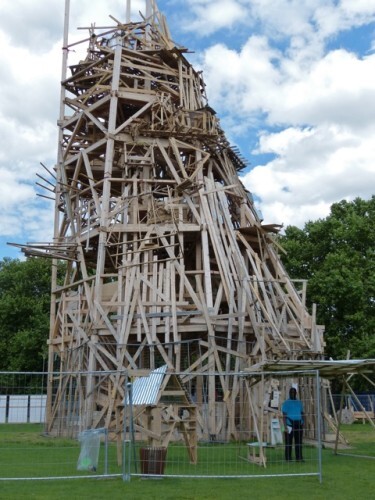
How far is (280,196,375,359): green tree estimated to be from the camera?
41.2 m

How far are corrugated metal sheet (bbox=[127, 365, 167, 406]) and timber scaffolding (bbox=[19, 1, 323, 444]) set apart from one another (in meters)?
8.94

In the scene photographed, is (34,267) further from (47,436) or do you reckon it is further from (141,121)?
(47,436)

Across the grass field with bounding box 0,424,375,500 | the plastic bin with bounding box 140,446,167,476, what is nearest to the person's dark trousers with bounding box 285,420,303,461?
the grass field with bounding box 0,424,375,500

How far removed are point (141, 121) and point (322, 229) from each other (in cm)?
1890

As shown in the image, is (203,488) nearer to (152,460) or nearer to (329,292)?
(152,460)

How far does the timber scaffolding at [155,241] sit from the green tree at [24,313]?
18.3 meters

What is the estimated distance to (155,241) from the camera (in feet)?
93.1

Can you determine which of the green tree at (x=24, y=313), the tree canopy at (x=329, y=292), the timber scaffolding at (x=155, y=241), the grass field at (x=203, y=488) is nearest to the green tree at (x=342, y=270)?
the tree canopy at (x=329, y=292)

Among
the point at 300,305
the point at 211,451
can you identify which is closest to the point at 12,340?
the point at 300,305

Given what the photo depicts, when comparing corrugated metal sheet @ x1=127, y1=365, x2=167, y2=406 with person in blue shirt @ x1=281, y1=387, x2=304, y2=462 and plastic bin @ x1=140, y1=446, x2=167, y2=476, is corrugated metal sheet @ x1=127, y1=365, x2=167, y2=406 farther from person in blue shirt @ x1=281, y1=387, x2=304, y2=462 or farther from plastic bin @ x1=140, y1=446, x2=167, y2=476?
person in blue shirt @ x1=281, y1=387, x2=304, y2=462

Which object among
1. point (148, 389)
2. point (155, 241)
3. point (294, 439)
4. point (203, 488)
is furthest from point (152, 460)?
point (155, 241)

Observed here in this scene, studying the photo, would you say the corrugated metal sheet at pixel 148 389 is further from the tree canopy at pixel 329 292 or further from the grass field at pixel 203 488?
the tree canopy at pixel 329 292

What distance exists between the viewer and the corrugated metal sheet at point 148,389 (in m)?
14.0

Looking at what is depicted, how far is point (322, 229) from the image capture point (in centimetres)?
4553
